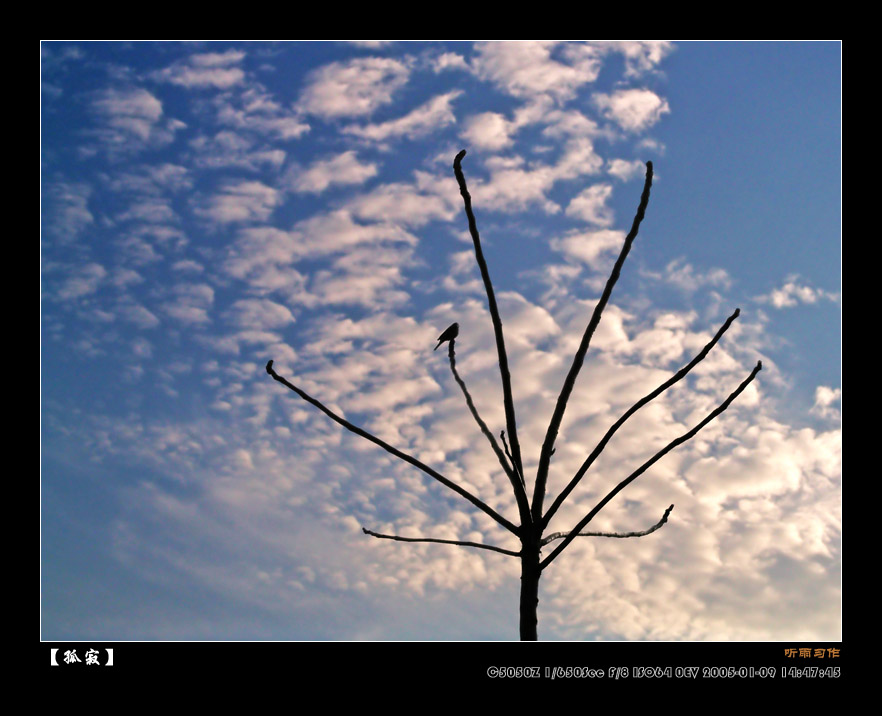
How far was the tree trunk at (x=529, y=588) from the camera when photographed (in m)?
2.84

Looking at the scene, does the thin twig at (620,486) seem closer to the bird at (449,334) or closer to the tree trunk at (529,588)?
the tree trunk at (529,588)

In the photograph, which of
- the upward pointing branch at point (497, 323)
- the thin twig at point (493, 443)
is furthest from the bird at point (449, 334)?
the upward pointing branch at point (497, 323)

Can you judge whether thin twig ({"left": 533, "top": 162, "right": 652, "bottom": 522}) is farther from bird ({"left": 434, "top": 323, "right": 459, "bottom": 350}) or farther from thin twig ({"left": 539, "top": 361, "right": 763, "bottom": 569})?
bird ({"left": 434, "top": 323, "right": 459, "bottom": 350})

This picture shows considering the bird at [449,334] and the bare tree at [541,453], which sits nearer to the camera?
the bare tree at [541,453]

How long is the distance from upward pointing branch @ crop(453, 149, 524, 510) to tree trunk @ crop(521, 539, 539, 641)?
38cm

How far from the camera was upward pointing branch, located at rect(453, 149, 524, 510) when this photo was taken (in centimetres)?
277

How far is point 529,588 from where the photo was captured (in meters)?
2.94

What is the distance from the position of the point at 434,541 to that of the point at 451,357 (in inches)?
50.4

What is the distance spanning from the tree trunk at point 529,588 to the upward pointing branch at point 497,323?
15.2 inches

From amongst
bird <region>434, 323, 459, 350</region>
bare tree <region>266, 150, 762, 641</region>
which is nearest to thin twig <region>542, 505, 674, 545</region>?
bare tree <region>266, 150, 762, 641</region>
